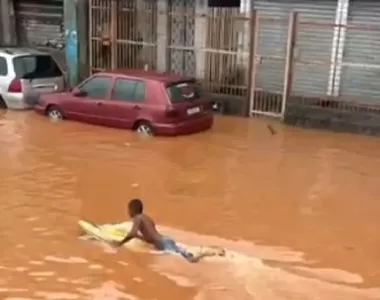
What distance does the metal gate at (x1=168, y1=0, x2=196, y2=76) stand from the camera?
60.7 ft

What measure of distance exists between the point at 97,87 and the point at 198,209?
5.78 meters

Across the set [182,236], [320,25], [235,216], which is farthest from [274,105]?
[182,236]

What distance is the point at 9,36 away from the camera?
22.1 metres

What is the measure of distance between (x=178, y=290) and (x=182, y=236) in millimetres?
1468

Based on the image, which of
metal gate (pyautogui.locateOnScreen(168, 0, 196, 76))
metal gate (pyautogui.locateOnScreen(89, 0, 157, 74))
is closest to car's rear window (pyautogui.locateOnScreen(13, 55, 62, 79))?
metal gate (pyautogui.locateOnScreen(89, 0, 157, 74))

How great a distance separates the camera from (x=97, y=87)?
1504cm

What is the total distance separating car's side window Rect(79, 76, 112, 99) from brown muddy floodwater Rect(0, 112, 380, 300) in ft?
2.32

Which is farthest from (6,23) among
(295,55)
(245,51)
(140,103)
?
(295,55)

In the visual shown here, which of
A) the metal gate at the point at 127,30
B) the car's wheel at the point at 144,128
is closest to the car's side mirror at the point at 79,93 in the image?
the car's wheel at the point at 144,128

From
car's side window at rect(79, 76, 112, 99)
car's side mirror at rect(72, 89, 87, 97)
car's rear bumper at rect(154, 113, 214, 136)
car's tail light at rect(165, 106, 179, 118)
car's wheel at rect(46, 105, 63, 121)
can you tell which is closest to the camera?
car's tail light at rect(165, 106, 179, 118)

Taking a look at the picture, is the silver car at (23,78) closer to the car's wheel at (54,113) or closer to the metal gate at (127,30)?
the car's wheel at (54,113)

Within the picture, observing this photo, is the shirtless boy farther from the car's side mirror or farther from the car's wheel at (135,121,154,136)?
the car's side mirror

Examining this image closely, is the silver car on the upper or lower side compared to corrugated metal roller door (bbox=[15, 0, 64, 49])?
lower

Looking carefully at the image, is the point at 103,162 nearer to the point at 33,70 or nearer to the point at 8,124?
the point at 8,124
